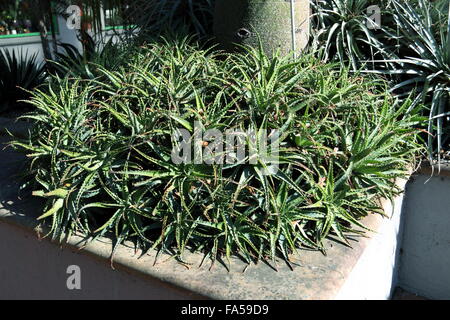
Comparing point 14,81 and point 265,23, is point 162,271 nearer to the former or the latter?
point 265,23

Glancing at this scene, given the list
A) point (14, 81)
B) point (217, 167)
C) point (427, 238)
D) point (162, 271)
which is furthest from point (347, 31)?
point (14, 81)

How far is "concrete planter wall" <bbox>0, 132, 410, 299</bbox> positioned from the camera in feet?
7.27

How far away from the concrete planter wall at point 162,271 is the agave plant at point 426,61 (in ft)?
2.97

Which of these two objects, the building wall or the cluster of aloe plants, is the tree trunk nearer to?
the cluster of aloe plants

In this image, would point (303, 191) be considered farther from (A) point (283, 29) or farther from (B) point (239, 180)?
(A) point (283, 29)

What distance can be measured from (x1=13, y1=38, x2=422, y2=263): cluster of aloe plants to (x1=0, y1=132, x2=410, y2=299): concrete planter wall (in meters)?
0.10

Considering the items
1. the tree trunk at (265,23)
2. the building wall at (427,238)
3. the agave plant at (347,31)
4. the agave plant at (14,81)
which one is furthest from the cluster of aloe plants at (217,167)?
the agave plant at (14,81)

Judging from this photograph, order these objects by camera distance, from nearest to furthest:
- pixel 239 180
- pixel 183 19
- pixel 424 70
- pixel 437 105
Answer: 1. pixel 239 180
2. pixel 437 105
3. pixel 424 70
4. pixel 183 19

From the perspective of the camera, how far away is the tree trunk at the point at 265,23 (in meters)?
3.73

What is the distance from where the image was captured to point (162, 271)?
7.63ft

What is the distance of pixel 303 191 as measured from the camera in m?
2.56
